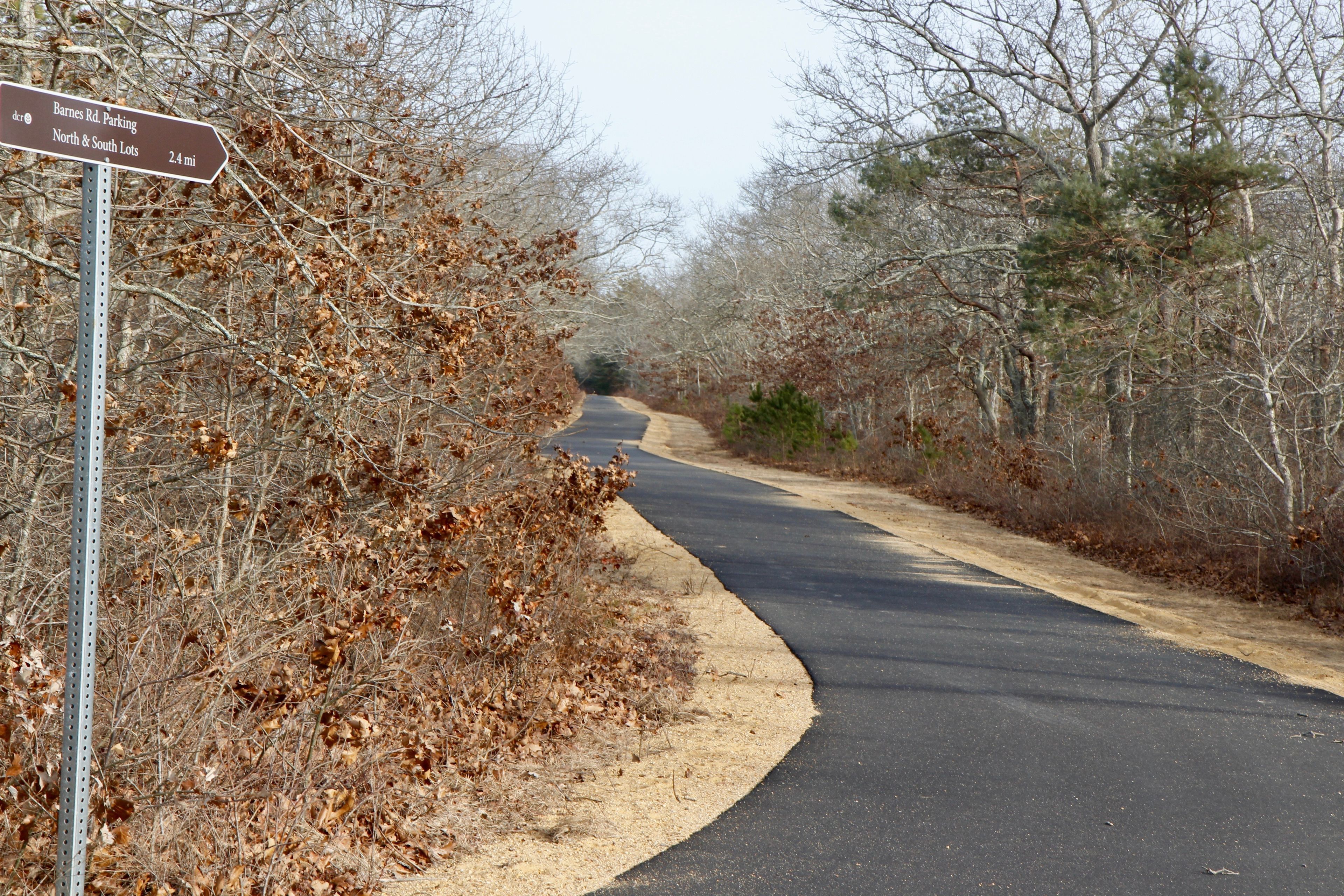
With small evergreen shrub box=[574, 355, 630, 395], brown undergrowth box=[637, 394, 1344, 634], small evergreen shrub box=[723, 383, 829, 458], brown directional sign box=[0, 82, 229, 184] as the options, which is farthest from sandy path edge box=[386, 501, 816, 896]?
small evergreen shrub box=[574, 355, 630, 395]

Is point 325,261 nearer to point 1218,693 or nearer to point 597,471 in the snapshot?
point 597,471

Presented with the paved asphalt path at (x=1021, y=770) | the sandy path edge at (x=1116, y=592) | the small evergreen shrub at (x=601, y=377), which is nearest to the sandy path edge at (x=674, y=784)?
the paved asphalt path at (x=1021, y=770)

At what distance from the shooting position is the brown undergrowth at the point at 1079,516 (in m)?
11.3

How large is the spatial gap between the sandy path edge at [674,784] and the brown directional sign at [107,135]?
2869 millimetres

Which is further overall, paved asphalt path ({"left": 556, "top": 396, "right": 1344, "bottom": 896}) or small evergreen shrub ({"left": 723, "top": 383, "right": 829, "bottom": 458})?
small evergreen shrub ({"left": 723, "top": 383, "right": 829, "bottom": 458})

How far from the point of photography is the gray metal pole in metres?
2.92

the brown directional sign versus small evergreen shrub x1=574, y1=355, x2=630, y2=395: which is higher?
small evergreen shrub x1=574, y1=355, x2=630, y2=395

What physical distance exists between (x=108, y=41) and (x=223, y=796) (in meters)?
4.43

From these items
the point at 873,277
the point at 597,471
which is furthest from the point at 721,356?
the point at 597,471

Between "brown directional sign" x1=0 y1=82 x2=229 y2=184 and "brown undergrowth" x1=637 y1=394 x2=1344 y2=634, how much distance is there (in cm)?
1055

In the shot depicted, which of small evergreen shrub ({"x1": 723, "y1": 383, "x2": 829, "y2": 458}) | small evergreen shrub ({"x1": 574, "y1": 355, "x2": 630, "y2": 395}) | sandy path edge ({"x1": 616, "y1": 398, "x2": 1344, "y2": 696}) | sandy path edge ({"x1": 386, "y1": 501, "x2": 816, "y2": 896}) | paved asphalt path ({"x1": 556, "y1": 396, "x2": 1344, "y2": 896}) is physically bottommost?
sandy path edge ({"x1": 386, "y1": 501, "x2": 816, "y2": 896})

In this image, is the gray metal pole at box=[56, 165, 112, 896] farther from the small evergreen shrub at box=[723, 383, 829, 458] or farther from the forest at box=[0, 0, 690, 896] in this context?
the small evergreen shrub at box=[723, 383, 829, 458]

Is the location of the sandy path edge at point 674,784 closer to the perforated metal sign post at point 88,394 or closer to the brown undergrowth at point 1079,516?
the perforated metal sign post at point 88,394

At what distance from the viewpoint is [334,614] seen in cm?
541
